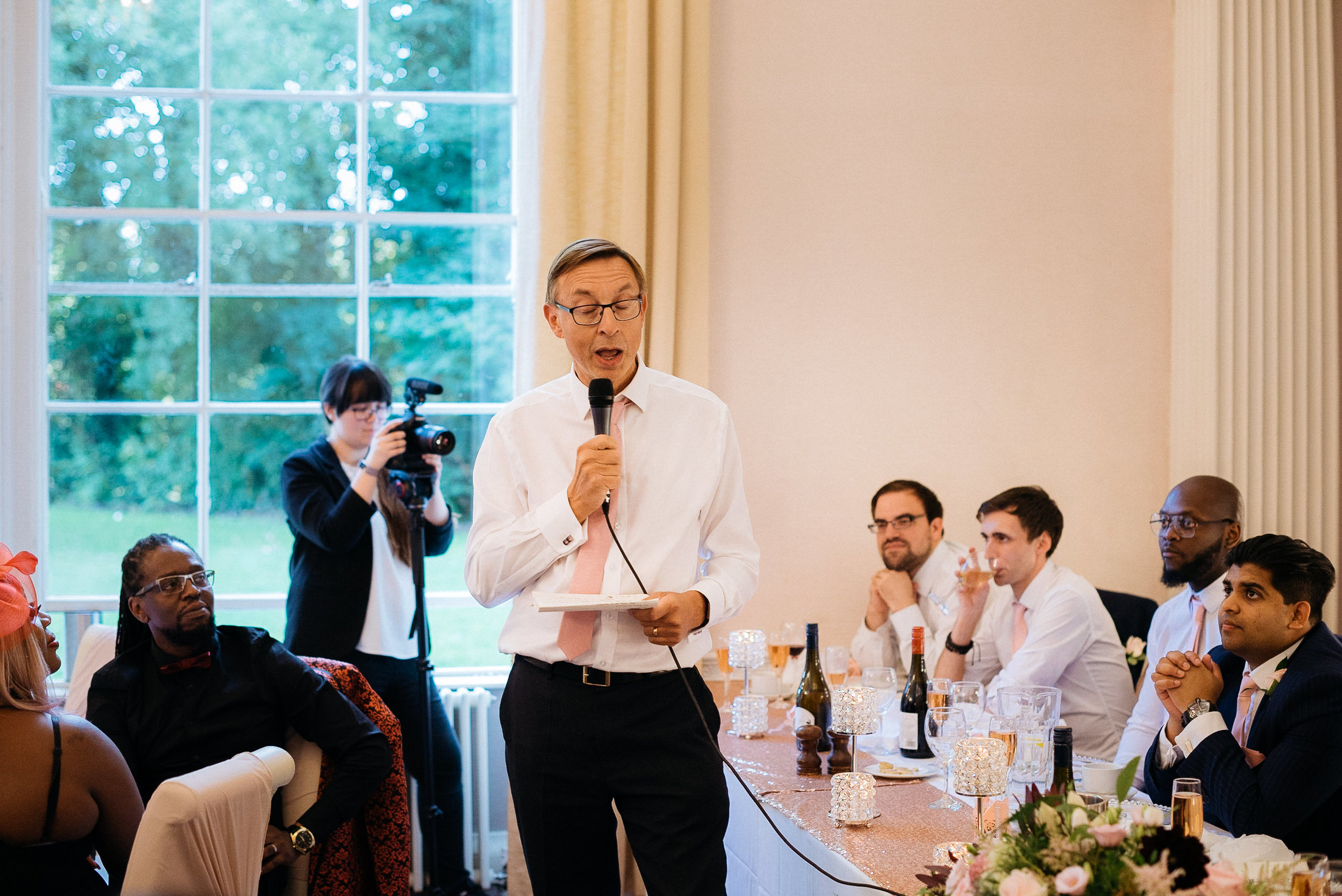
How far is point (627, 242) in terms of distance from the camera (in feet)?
12.0

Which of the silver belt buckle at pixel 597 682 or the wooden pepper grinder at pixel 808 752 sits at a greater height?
the silver belt buckle at pixel 597 682

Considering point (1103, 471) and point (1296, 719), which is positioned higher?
point (1103, 471)

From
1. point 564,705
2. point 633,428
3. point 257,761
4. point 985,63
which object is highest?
point 985,63

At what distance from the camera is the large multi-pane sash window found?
3.81m

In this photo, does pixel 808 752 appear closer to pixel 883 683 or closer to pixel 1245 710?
pixel 883 683

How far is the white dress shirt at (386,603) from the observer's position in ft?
10.9

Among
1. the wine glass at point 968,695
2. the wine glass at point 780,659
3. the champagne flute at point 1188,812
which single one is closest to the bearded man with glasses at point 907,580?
the wine glass at point 780,659

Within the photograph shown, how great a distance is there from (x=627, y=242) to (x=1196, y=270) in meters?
2.13

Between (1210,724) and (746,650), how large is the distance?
4.09 ft

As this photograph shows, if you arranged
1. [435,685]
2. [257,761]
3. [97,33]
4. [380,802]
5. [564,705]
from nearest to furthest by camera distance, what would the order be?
1. [564,705]
2. [257,761]
3. [380,802]
4. [435,685]
5. [97,33]

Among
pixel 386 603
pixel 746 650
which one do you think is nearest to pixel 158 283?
pixel 386 603

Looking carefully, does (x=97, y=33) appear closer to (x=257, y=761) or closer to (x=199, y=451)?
(x=199, y=451)

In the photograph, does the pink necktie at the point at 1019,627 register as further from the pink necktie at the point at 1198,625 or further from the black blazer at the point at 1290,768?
the black blazer at the point at 1290,768

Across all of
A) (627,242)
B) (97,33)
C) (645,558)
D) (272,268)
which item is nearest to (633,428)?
(645,558)
